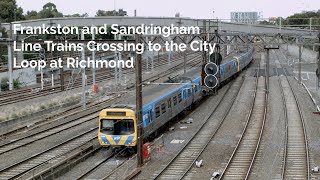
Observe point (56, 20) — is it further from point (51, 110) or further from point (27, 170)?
point (27, 170)

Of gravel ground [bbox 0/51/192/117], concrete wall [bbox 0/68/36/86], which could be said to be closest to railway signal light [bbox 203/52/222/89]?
gravel ground [bbox 0/51/192/117]

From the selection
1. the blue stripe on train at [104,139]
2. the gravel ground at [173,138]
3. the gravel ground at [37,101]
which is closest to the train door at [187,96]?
the gravel ground at [173,138]

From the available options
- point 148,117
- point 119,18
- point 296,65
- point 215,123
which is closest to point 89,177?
point 148,117

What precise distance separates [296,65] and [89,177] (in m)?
54.5

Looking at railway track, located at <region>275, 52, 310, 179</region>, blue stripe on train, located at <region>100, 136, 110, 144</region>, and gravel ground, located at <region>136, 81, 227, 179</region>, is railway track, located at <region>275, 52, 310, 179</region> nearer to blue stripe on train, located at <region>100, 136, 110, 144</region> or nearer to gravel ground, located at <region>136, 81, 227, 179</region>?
gravel ground, located at <region>136, 81, 227, 179</region>

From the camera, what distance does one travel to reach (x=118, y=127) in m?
20.2

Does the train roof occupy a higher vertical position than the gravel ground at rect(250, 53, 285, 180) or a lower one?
higher

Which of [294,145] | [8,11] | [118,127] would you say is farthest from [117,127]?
[8,11]

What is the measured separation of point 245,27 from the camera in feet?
166

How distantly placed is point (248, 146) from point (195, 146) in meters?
2.45

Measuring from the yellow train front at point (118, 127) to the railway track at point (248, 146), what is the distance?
13.5 feet

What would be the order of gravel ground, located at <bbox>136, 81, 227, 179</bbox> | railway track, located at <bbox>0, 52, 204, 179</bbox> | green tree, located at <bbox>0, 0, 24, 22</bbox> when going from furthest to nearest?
green tree, located at <bbox>0, 0, 24, 22</bbox> < gravel ground, located at <bbox>136, 81, 227, 179</bbox> < railway track, located at <bbox>0, 52, 204, 179</bbox>

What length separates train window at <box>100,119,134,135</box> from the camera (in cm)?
2006

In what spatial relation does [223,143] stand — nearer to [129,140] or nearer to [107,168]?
[129,140]
